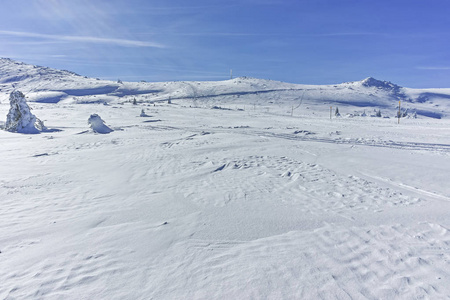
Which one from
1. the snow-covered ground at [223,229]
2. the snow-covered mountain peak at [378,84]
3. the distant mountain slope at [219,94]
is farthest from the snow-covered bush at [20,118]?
the snow-covered mountain peak at [378,84]

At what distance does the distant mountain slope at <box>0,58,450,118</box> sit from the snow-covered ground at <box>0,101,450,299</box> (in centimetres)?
5153

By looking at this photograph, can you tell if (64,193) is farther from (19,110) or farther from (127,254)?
(19,110)

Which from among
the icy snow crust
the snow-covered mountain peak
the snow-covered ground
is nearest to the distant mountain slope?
the snow-covered mountain peak

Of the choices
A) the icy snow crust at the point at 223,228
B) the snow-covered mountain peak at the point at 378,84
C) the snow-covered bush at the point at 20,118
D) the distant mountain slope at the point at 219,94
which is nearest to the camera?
the icy snow crust at the point at 223,228

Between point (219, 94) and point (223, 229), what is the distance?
2763 inches

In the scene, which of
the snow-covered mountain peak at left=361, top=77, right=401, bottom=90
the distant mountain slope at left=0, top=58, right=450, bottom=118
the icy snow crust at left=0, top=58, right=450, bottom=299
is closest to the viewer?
the icy snow crust at left=0, top=58, right=450, bottom=299

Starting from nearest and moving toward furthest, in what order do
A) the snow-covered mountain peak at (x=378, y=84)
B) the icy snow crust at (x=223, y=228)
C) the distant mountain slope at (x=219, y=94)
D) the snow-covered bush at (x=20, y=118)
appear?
1. the icy snow crust at (x=223, y=228)
2. the snow-covered bush at (x=20, y=118)
3. the distant mountain slope at (x=219, y=94)
4. the snow-covered mountain peak at (x=378, y=84)

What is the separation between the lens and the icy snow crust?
309 cm

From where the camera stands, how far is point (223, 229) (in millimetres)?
4422

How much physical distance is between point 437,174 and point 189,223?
7.47 meters

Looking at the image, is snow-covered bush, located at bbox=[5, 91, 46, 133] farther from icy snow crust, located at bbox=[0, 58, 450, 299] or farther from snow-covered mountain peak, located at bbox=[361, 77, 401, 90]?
snow-covered mountain peak, located at bbox=[361, 77, 401, 90]

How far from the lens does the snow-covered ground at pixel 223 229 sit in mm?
3092

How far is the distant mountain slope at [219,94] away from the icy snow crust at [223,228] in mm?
51244

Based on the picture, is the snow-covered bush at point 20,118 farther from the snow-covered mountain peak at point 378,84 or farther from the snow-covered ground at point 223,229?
the snow-covered mountain peak at point 378,84
